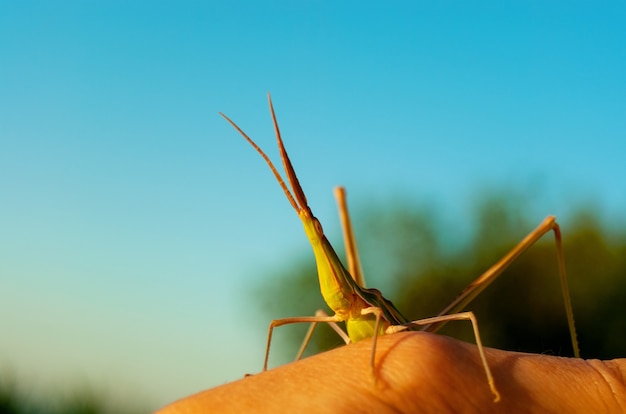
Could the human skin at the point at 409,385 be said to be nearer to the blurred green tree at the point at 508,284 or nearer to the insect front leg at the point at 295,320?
the insect front leg at the point at 295,320

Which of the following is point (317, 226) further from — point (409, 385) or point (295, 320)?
point (409, 385)

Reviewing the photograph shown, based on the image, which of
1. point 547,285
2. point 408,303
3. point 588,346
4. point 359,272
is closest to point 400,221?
point 408,303

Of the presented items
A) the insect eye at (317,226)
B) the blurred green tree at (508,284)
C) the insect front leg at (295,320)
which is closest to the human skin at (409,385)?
the insect front leg at (295,320)

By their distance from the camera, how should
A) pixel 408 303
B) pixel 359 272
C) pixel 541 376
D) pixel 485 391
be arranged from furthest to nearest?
pixel 408 303 < pixel 359 272 < pixel 541 376 < pixel 485 391

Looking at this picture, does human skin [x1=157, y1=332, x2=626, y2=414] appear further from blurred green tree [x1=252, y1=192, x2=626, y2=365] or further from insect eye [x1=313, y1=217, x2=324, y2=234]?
blurred green tree [x1=252, y1=192, x2=626, y2=365]

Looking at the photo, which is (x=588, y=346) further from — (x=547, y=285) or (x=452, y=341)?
(x=452, y=341)

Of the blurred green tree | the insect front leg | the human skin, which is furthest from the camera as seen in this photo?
the blurred green tree

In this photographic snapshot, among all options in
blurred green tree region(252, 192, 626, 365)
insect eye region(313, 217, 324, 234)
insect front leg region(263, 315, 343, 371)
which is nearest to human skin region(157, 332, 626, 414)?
insect front leg region(263, 315, 343, 371)

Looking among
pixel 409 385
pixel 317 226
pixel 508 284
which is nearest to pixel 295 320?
pixel 317 226
